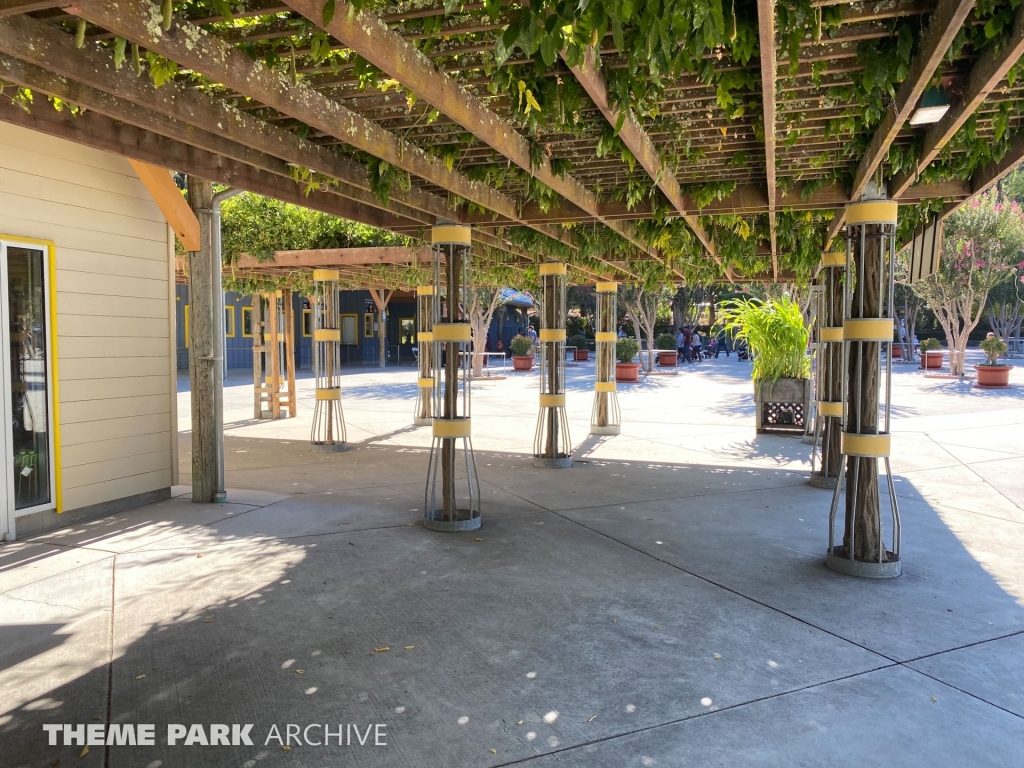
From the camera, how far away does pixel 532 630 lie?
3.76m

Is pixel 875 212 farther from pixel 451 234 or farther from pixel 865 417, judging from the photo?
pixel 451 234

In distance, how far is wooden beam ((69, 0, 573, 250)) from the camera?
2289 mm

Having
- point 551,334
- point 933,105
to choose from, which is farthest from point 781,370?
point 933,105

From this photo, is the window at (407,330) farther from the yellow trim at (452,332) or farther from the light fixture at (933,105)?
the light fixture at (933,105)

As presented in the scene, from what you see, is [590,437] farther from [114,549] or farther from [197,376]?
[114,549]

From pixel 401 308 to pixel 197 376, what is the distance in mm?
25971

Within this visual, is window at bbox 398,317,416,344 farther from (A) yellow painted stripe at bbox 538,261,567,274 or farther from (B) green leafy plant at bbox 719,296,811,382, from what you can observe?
(A) yellow painted stripe at bbox 538,261,567,274

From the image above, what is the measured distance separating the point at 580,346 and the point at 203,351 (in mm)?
26976

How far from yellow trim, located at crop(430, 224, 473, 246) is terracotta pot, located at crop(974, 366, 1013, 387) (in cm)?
1583

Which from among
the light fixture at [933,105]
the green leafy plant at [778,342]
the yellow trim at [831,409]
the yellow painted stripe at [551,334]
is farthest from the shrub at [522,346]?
the light fixture at [933,105]

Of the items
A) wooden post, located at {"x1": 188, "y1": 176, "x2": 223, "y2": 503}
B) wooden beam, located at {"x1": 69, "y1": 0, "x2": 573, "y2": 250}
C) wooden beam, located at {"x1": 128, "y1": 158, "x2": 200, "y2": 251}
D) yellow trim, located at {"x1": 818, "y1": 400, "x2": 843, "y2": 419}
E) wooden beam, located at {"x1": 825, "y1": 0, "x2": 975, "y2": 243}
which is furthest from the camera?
yellow trim, located at {"x1": 818, "y1": 400, "x2": 843, "y2": 419}

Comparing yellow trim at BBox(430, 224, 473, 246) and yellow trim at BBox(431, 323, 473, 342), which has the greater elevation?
yellow trim at BBox(430, 224, 473, 246)

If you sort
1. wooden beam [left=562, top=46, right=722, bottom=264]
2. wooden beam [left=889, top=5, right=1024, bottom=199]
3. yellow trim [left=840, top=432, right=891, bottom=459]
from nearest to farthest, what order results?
wooden beam [left=889, top=5, right=1024, bottom=199] → wooden beam [left=562, top=46, right=722, bottom=264] → yellow trim [left=840, top=432, right=891, bottom=459]

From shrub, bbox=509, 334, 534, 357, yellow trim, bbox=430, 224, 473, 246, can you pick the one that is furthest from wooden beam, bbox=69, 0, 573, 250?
shrub, bbox=509, 334, 534, 357
